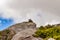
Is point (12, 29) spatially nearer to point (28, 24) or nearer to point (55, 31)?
point (28, 24)

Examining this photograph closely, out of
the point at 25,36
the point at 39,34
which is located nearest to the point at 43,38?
the point at 39,34

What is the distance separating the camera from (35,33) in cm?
2800

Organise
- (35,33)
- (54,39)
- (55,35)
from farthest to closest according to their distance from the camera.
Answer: (35,33) < (55,35) < (54,39)

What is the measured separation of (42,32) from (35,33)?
104cm

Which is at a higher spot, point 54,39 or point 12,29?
point 54,39

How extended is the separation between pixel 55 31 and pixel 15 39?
19.2 ft

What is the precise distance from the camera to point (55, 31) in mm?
27750

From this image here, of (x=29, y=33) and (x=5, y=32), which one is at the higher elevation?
(x=29, y=33)

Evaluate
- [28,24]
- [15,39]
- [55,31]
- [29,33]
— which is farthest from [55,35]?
[28,24]

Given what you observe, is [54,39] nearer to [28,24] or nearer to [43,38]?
[43,38]

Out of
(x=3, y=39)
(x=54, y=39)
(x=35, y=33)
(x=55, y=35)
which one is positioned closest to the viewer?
(x=54, y=39)

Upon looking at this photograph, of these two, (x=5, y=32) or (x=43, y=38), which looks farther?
(x=5, y=32)

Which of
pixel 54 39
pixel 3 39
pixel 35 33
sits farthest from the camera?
pixel 3 39

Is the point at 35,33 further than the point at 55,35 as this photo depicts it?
Yes
